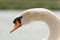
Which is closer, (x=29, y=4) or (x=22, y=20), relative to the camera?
(x=22, y=20)

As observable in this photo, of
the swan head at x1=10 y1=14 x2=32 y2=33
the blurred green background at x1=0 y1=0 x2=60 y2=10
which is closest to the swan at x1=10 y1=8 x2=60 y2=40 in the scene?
the swan head at x1=10 y1=14 x2=32 y2=33

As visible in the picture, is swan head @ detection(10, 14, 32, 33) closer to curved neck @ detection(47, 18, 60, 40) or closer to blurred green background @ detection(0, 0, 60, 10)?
curved neck @ detection(47, 18, 60, 40)

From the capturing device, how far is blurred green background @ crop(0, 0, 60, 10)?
203 cm

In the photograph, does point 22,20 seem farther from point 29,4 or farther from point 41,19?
point 29,4

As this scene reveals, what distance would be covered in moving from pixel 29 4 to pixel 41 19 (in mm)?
1198

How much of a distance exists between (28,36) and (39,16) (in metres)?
0.67

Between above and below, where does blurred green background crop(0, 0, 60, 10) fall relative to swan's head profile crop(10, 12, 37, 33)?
above

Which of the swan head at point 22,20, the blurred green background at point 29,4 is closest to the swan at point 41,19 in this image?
the swan head at point 22,20

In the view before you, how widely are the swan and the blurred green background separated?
114 centimetres

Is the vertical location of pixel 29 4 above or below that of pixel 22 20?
above

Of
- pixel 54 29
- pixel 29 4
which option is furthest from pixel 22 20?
pixel 29 4

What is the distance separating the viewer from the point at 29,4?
80.9 inches

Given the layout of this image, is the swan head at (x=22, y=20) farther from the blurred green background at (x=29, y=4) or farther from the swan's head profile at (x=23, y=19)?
the blurred green background at (x=29, y=4)

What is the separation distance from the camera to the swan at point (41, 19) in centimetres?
83
